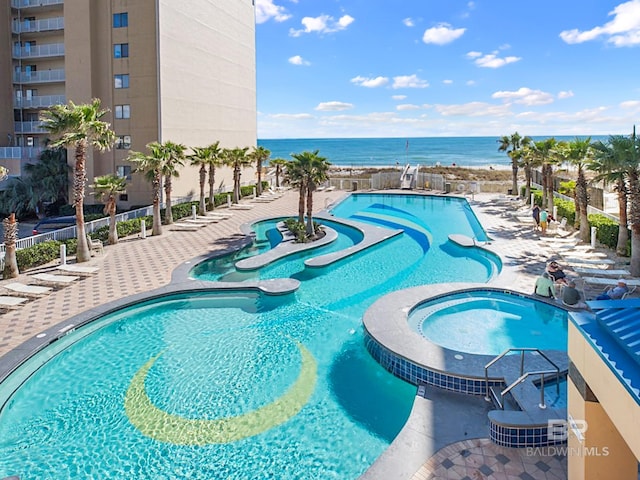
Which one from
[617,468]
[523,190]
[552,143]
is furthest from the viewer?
[523,190]

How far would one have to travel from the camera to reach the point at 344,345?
11828 millimetres

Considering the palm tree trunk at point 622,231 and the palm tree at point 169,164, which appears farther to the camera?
the palm tree at point 169,164

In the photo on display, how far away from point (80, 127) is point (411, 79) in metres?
70.1

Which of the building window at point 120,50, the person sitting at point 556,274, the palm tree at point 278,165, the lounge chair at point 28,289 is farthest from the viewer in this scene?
the palm tree at point 278,165

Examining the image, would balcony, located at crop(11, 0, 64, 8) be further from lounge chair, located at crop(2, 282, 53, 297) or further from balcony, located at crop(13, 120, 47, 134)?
lounge chair, located at crop(2, 282, 53, 297)

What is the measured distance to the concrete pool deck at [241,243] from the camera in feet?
22.9

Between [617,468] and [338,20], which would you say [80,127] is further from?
[338,20]

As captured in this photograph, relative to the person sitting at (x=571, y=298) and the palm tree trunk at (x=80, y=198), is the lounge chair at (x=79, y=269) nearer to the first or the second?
the palm tree trunk at (x=80, y=198)

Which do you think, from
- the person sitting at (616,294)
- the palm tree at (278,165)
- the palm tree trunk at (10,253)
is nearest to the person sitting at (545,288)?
the person sitting at (616,294)

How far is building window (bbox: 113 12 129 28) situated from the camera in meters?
30.2

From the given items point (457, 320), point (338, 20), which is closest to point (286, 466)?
point (457, 320)

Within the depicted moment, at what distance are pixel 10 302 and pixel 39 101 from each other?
25427 mm

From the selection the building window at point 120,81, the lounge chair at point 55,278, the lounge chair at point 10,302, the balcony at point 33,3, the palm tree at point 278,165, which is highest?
the balcony at point 33,3

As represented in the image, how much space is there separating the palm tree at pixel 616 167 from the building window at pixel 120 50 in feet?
90.9
